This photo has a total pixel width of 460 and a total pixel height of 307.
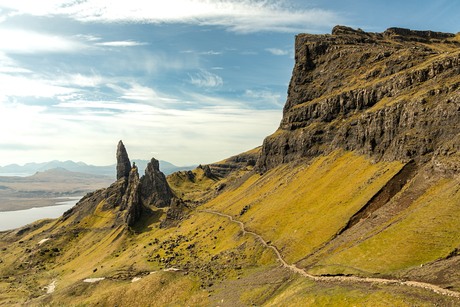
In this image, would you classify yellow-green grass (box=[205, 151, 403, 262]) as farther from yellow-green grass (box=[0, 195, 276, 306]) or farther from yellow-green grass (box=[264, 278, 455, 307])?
yellow-green grass (box=[264, 278, 455, 307])

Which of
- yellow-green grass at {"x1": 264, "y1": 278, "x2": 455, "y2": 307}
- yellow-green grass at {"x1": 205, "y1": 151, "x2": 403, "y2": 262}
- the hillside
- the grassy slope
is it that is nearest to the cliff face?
the hillside

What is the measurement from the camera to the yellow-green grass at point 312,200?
99688 millimetres

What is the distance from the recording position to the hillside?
210 feet

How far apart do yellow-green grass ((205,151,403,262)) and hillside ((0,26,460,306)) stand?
2.05 feet

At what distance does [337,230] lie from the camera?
94875 millimetres

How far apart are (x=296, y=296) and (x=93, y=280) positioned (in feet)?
310

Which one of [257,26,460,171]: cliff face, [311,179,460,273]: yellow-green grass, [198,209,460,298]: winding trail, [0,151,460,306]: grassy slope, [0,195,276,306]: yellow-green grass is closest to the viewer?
[198,209,460,298]: winding trail

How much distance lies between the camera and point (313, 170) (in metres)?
162

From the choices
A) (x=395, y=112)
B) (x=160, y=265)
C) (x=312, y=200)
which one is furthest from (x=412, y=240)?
(x=160, y=265)

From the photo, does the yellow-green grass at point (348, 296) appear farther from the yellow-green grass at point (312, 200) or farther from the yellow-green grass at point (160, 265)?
the yellow-green grass at point (160, 265)

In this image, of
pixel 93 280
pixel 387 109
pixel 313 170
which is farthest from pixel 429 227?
pixel 93 280

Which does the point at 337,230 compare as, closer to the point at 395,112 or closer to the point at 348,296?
the point at 348,296

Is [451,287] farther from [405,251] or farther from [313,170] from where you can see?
[313,170]

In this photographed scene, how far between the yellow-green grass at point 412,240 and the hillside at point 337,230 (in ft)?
1.03
